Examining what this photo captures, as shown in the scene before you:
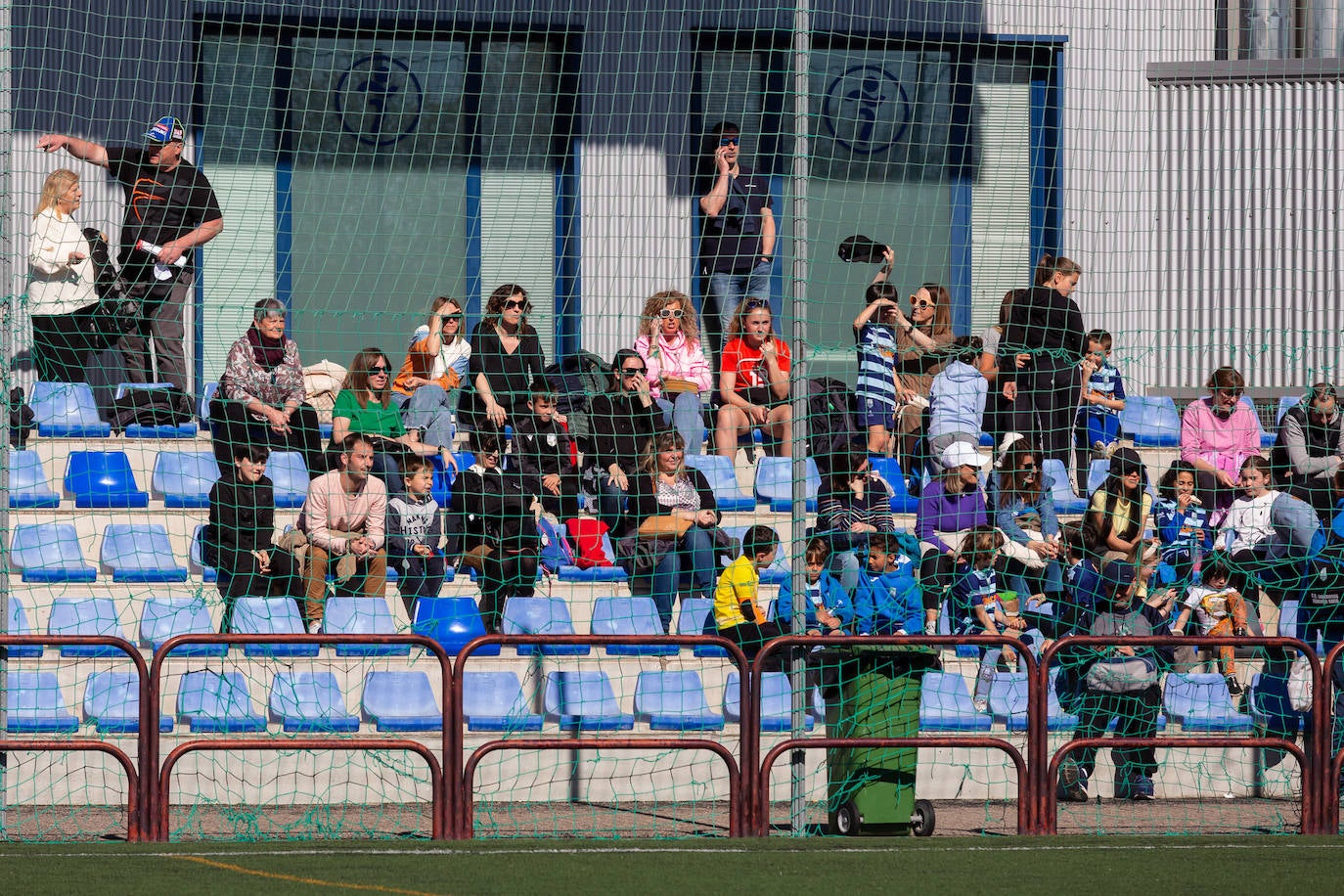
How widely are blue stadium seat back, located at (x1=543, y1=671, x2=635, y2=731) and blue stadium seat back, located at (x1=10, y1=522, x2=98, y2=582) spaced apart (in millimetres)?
2525

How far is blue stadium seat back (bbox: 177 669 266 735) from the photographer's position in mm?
8961

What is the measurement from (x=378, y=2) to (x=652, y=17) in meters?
2.81

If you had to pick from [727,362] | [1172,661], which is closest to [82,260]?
[727,362]

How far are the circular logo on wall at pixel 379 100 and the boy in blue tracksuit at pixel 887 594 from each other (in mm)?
6540

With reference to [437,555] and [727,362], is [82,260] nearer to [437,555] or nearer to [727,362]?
[437,555]

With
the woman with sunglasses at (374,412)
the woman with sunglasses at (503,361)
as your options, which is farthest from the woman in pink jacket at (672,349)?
the woman with sunglasses at (374,412)

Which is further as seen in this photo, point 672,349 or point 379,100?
point 379,100

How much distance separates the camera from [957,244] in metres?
12.4

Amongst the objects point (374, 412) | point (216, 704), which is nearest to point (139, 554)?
point (216, 704)

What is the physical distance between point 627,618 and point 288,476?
2.37 meters

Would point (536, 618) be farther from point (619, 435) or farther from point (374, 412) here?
point (374, 412)

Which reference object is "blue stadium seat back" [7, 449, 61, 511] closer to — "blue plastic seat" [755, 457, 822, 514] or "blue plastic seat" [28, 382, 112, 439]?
"blue plastic seat" [28, 382, 112, 439]

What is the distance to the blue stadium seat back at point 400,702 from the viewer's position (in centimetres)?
926

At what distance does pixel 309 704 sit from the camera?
9.25m
